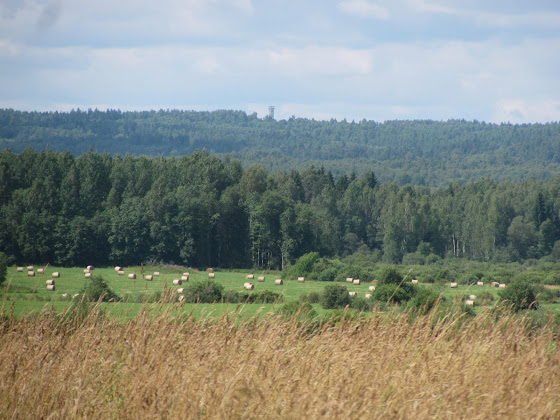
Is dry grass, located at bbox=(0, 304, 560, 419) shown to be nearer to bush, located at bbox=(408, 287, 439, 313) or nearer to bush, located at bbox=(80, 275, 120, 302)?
bush, located at bbox=(408, 287, 439, 313)

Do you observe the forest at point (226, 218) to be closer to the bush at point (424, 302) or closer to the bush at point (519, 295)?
the bush at point (519, 295)

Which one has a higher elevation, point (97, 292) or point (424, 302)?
point (424, 302)

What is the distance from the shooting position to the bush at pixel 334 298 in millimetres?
31322

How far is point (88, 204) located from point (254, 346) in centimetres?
6923

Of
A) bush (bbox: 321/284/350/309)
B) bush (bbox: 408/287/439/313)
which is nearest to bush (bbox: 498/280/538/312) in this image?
bush (bbox: 408/287/439/313)

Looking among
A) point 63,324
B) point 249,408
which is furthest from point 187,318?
point 249,408

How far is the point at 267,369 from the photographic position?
5633mm

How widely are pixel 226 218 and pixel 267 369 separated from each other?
231 feet

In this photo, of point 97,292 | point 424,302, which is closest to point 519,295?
point 424,302

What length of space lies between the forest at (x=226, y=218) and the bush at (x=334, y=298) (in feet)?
110

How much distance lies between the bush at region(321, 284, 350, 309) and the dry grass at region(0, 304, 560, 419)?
962 inches

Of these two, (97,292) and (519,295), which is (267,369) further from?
(519,295)

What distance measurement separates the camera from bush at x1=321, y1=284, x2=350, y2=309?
31322mm

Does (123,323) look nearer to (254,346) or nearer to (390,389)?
(254,346)
